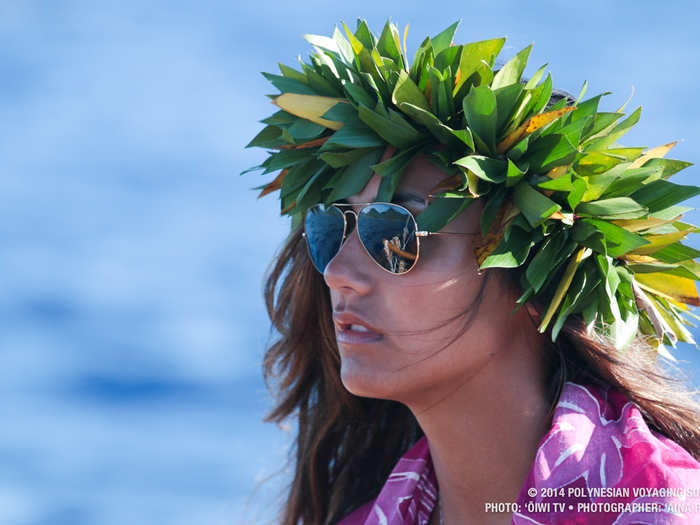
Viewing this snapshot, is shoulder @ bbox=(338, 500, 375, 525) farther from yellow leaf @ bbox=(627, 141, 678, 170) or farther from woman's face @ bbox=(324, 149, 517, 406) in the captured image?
yellow leaf @ bbox=(627, 141, 678, 170)

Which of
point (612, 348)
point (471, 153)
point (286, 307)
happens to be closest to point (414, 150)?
point (471, 153)

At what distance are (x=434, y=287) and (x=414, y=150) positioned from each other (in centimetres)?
45

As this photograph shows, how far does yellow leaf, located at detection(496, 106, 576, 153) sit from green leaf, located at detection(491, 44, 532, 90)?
0.51 ft

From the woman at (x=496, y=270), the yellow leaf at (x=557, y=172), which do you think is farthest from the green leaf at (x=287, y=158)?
the yellow leaf at (x=557, y=172)

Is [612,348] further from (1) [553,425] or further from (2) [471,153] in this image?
(2) [471,153]

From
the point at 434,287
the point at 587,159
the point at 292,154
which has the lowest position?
the point at 434,287

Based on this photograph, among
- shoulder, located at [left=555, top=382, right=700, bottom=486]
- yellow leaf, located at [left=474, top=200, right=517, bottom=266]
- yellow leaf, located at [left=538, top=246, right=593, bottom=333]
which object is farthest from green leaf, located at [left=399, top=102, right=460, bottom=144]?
shoulder, located at [left=555, top=382, right=700, bottom=486]

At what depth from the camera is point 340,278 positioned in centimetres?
289

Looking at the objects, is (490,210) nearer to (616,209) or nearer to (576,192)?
(576,192)

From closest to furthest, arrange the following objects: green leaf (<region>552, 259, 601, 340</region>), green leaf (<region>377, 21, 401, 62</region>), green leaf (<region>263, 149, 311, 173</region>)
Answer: green leaf (<region>552, 259, 601, 340</region>)
green leaf (<region>377, 21, 401, 62</region>)
green leaf (<region>263, 149, 311, 173</region>)

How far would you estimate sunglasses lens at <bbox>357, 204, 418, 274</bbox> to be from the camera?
277 centimetres

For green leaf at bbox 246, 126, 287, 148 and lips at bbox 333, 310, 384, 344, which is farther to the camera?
green leaf at bbox 246, 126, 287, 148

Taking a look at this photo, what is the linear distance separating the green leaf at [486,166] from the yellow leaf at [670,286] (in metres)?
0.61

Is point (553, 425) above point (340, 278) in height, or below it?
below
